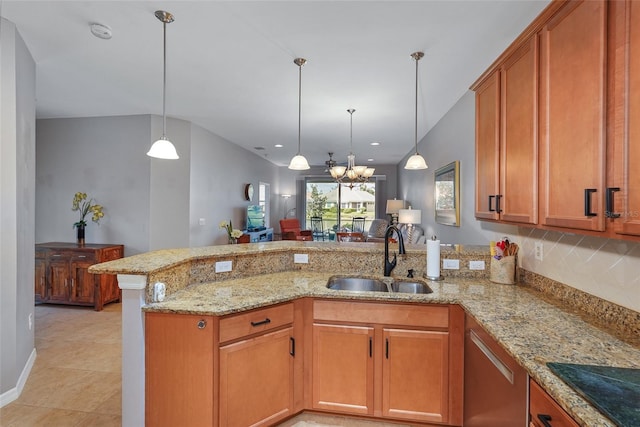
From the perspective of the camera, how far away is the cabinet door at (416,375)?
1.85m

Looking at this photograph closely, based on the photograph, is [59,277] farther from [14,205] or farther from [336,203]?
[336,203]

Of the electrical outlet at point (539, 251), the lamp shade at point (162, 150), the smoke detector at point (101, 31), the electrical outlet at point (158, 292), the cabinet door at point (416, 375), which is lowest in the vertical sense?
the cabinet door at point (416, 375)

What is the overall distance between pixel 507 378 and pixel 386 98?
129 inches

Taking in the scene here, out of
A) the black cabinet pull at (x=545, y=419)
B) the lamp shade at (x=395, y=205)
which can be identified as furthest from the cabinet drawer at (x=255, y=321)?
the lamp shade at (x=395, y=205)

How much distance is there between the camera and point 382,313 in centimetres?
189

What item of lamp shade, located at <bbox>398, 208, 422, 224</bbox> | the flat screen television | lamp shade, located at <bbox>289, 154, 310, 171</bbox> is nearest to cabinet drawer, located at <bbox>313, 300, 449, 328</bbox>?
lamp shade, located at <bbox>289, 154, 310, 171</bbox>

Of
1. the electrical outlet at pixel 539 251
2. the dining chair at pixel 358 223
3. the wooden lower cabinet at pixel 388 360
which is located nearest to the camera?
the wooden lower cabinet at pixel 388 360

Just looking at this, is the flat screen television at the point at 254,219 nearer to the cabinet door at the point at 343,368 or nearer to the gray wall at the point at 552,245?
the gray wall at the point at 552,245

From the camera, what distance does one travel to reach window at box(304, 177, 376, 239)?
1017cm

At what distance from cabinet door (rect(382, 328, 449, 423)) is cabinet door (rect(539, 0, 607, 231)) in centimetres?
97

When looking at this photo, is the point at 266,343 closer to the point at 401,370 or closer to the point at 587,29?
the point at 401,370

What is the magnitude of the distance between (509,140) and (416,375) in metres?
1.57

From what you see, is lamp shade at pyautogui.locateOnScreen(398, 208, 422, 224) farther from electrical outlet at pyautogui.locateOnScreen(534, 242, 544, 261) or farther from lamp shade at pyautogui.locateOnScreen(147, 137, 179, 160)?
lamp shade at pyautogui.locateOnScreen(147, 137, 179, 160)

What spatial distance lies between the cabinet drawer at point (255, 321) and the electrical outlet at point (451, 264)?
1263 millimetres
